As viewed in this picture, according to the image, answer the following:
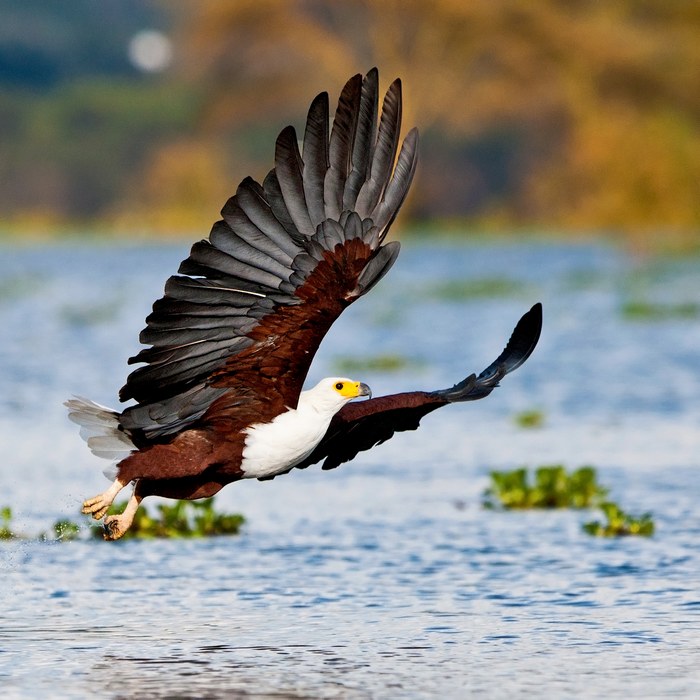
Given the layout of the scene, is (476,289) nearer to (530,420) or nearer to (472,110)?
(530,420)

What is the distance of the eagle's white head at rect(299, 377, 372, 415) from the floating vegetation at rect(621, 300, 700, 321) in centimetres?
1499

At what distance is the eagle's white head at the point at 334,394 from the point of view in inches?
269

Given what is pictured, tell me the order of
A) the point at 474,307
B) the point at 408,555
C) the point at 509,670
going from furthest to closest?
the point at 474,307
the point at 408,555
the point at 509,670

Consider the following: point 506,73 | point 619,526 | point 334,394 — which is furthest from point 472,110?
point 334,394

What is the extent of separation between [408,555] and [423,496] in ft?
5.48

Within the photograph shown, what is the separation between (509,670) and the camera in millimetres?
6520

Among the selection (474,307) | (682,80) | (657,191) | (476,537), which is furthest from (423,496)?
(682,80)

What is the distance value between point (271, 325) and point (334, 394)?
40 centimetres

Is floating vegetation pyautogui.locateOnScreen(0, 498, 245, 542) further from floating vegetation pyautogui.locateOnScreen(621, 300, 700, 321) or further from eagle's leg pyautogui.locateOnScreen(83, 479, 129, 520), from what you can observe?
floating vegetation pyautogui.locateOnScreen(621, 300, 700, 321)

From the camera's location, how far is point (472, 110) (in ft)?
134

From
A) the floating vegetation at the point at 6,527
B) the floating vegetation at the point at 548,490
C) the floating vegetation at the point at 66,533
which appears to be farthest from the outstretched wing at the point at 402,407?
the floating vegetation at the point at 548,490

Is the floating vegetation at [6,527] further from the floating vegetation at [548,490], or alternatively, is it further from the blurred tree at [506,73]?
the blurred tree at [506,73]

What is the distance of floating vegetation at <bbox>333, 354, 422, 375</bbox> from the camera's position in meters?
16.6

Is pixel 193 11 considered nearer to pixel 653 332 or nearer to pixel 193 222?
pixel 193 222
